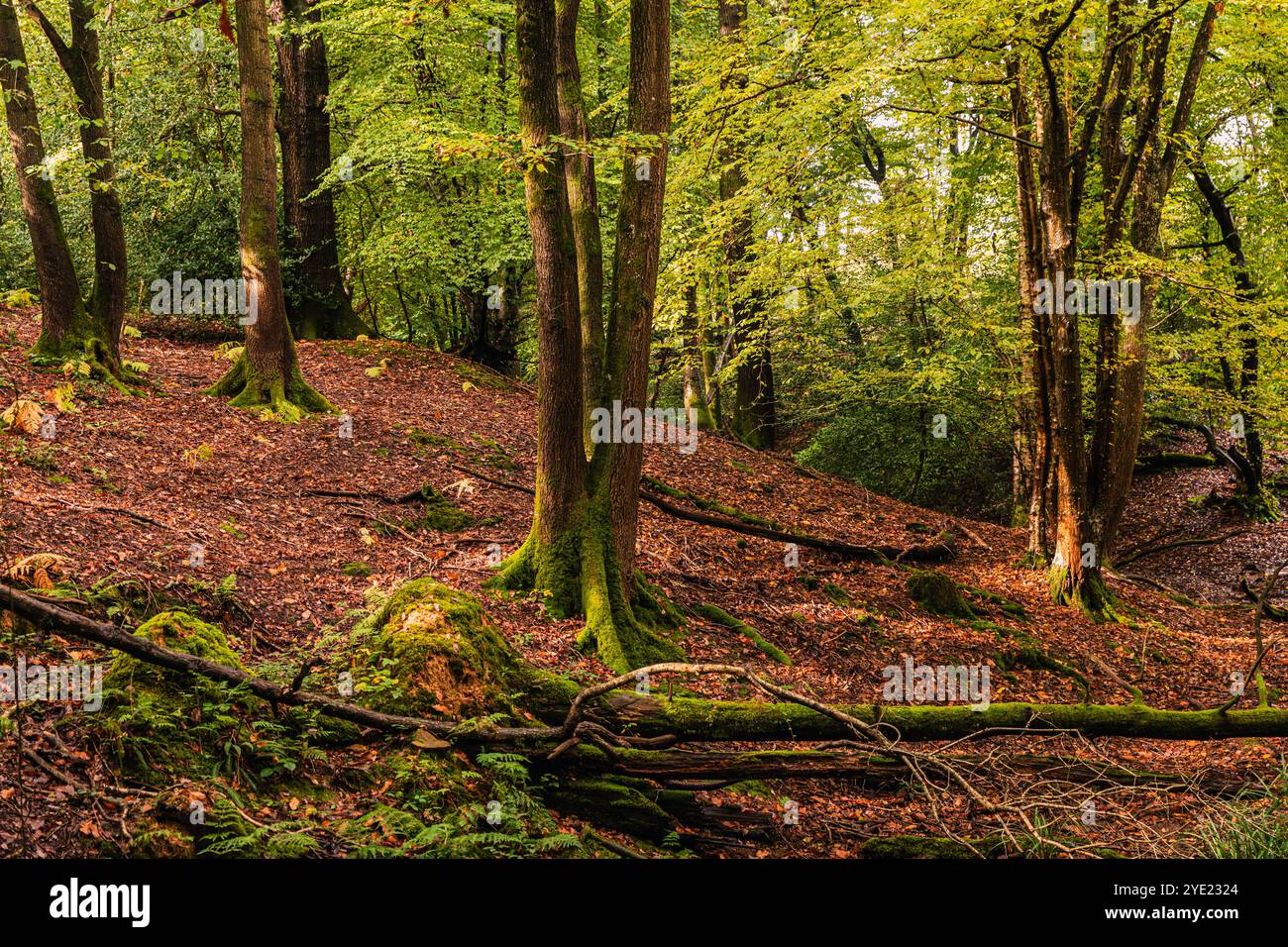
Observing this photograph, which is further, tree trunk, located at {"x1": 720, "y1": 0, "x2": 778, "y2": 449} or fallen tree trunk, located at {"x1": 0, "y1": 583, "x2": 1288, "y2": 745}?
tree trunk, located at {"x1": 720, "y1": 0, "x2": 778, "y2": 449}

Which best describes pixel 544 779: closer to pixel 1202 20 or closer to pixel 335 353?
pixel 335 353

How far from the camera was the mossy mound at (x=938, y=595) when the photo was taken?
10359 mm

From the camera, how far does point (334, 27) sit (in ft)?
41.0

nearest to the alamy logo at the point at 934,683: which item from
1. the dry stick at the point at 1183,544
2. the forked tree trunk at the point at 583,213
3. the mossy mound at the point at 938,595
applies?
the mossy mound at the point at 938,595

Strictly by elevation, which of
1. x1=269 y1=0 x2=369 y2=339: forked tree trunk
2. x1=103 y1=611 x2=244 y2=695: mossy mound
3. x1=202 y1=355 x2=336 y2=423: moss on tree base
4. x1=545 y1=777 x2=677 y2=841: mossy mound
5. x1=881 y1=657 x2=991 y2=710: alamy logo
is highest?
x1=269 y1=0 x2=369 y2=339: forked tree trunk

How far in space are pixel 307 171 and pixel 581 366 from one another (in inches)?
391

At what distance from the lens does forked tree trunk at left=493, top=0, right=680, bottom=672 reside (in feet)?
23.7

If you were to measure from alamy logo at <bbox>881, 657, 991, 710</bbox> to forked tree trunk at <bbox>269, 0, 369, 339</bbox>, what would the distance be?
11.3m

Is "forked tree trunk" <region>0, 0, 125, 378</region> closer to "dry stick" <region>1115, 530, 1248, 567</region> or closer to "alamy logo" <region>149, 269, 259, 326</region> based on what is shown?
"alamy logo" <region>149, 269, 259, 326</region>

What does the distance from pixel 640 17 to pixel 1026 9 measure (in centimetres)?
417

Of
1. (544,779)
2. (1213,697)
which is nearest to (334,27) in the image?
(544,779)

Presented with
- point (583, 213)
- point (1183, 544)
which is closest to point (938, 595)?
point (583, 213)

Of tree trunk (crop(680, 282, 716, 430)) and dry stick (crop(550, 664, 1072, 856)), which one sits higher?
tree trunk (crop(680, 282, 716, 430))
